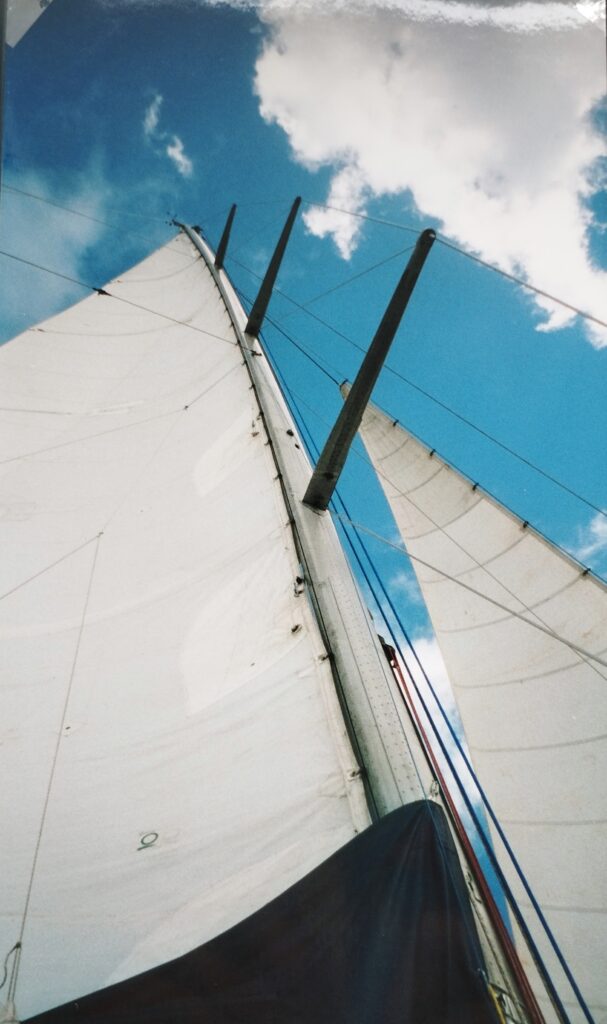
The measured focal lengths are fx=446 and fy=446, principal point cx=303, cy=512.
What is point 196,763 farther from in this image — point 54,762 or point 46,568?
point 46,568

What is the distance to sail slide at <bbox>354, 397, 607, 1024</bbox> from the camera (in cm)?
246

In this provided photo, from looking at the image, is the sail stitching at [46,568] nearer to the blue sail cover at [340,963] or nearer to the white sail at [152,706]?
the white sail at [152,706]

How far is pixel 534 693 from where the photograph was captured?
10.8 ft

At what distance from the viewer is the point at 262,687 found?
6.64 ft

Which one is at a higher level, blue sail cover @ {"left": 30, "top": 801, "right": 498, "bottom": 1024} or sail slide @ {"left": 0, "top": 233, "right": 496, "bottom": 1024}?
sail slide @ {"left": 0, "top": 233, "right": 496, "bottom": 1024}

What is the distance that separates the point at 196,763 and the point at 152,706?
42cm

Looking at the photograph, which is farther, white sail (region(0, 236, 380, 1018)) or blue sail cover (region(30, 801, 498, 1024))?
white sail (region(0, 236, 380, 1018))

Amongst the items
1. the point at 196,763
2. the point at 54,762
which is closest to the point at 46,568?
the point at 54,762

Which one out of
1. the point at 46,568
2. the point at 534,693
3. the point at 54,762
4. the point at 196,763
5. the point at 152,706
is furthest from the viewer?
the point at 534,693

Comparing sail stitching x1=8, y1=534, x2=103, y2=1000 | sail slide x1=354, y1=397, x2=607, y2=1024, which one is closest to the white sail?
sail stitching x1=8, y1=534, x2=103, y2=1000

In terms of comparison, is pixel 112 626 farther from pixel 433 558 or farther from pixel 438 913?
pixel 433 558

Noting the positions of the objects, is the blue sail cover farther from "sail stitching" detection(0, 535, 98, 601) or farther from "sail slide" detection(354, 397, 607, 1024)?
"sail stitching" detection(0, 535, 98, 601)

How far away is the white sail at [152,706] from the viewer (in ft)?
4.72

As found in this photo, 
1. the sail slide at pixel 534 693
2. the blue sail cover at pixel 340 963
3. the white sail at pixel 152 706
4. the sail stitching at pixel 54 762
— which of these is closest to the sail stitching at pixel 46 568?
the white sail at pixel 152 706
